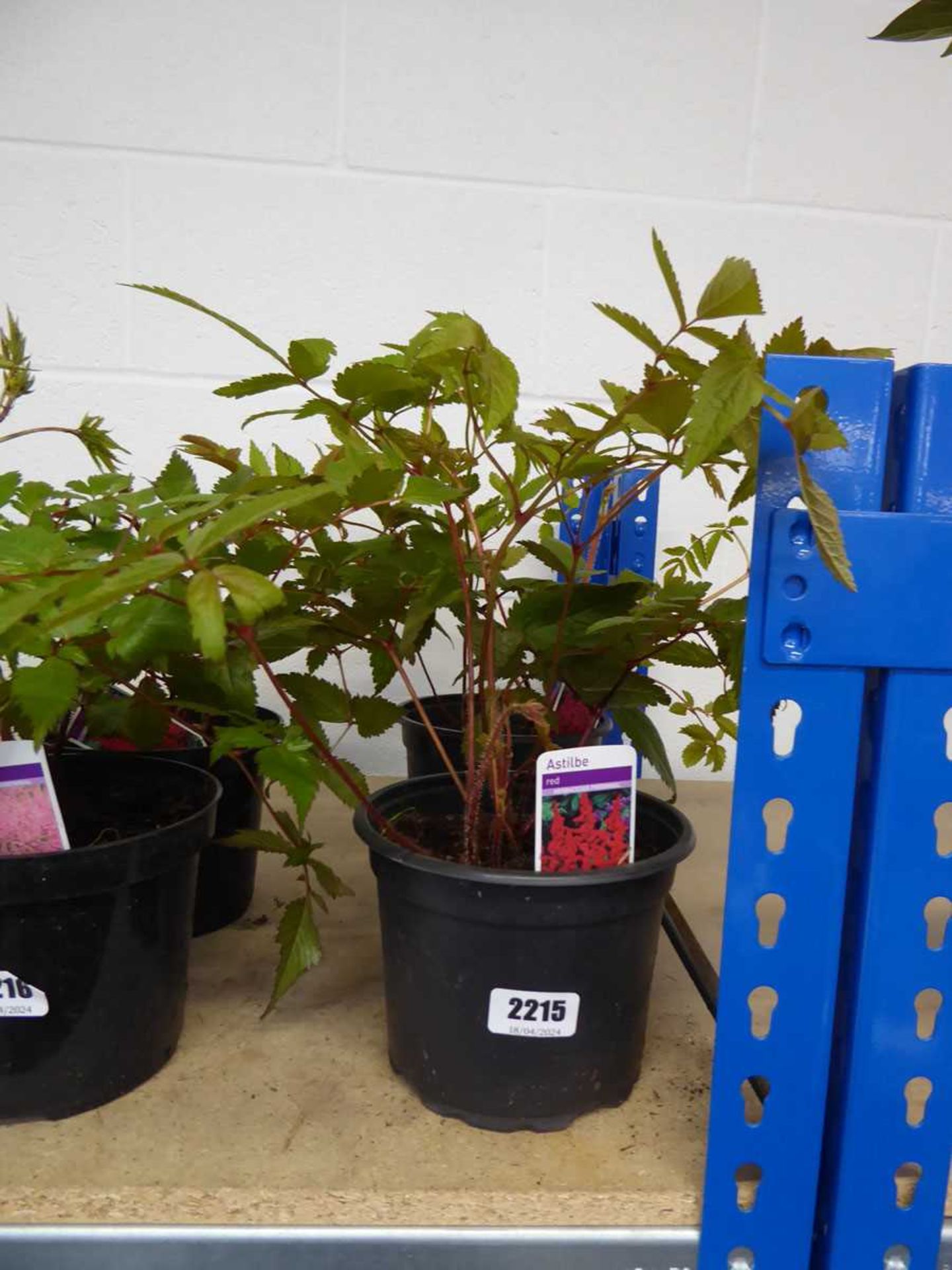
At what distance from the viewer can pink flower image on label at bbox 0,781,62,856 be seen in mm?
545

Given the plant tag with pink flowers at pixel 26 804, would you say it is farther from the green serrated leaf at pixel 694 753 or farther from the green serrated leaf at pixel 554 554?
the green serrated leaf at pixel 694 753

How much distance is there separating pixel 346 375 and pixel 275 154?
1.03 meters

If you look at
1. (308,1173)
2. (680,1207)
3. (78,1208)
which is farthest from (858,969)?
(78,1208)

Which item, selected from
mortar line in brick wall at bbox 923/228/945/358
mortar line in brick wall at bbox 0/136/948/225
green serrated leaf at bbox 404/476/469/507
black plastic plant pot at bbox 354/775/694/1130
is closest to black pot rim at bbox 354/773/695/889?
black plastic plant pot at bbox 354/775/694/1130

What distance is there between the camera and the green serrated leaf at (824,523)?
36 cm

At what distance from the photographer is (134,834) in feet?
2.11

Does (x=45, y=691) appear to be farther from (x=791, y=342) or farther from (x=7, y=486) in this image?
(x=791, y=342)

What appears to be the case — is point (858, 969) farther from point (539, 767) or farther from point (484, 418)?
point (484, 418)

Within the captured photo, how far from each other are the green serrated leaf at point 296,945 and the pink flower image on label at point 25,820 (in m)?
0.15

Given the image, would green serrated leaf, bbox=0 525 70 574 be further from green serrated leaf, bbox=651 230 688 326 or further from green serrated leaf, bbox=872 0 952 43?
green serrated leaf, bbox=872 0 952 43

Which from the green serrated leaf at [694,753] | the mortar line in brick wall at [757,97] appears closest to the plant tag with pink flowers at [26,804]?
the green serrated leaf at [694,753]

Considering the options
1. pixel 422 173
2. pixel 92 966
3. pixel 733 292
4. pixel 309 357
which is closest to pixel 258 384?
pixel 309 357

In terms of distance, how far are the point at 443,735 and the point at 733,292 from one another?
61 centimetres

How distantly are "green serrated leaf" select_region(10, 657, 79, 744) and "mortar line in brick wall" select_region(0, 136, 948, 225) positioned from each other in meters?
1.08
